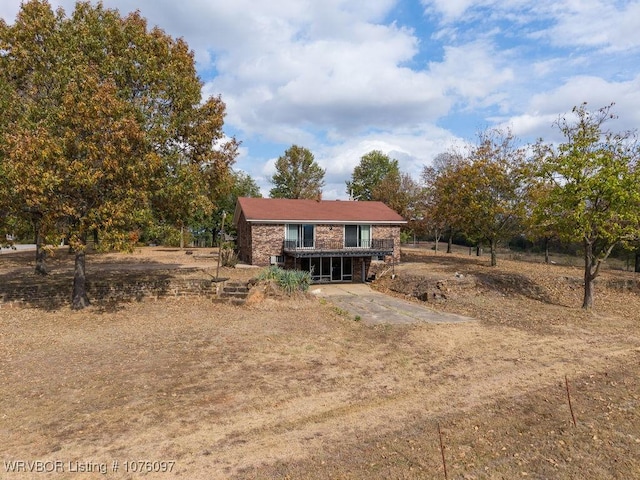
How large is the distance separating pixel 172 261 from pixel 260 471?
2528 cm

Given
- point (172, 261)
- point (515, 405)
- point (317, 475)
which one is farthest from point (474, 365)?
point (172, 261)

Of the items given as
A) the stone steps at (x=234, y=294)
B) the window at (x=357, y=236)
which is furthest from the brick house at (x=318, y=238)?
the stone steps at (x=234, y=294)

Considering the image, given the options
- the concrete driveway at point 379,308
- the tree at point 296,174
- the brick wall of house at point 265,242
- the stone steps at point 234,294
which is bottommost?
the concrete driveway at point 379,308

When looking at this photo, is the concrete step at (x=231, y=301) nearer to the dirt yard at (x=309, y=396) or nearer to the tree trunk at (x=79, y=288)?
the dirt yard at (x=309, y=396)

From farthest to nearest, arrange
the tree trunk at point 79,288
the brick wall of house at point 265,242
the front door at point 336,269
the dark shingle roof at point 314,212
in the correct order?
the front door at point 336,269
the dark shingle roof at point 314,212
the brick wall of house at point 265,242
the tree trunk at point 79,288

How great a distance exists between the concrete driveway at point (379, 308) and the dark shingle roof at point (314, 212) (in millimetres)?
6215

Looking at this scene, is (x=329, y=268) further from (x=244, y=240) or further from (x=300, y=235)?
(x=244, y=240)

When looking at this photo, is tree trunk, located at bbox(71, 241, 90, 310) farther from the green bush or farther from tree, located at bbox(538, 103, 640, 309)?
tree, located at bbox(538, 103, 640, 309)

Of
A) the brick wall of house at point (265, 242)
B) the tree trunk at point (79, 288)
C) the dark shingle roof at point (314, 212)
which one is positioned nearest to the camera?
the tree trunk at point (79, 288)

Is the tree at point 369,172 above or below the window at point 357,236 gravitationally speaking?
above

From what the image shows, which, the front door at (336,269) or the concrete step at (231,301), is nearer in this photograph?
the concrete step at (231,301)

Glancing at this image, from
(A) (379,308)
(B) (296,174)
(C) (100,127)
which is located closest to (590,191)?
(A) (379,308)

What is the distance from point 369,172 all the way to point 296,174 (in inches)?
529

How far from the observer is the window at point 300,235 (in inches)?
1121
